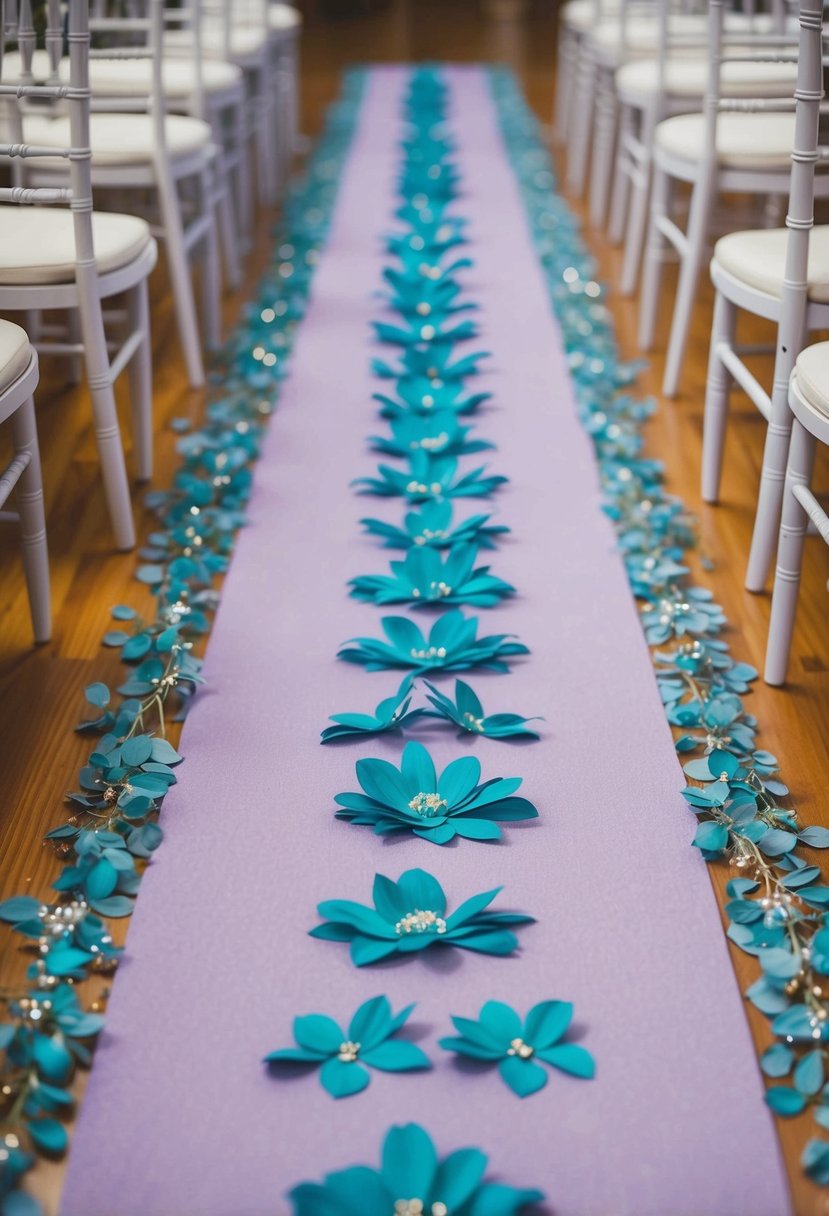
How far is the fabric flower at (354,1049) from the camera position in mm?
1216

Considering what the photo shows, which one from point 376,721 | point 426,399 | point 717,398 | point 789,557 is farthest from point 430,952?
point 426,399

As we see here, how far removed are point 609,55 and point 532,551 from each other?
2520mm

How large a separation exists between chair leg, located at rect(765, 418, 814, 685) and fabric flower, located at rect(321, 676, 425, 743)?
0.53 meters

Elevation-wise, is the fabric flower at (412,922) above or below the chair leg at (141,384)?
below

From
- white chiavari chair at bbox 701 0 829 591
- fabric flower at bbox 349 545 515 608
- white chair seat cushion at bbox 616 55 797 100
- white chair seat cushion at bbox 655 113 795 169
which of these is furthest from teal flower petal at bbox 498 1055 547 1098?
white chair seat cushion at bbox 616 55 797 100

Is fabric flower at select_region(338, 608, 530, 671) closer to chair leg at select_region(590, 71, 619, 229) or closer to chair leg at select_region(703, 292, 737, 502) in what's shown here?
chair leg at select_region(703, 292, 737, 502)

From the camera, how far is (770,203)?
323cm

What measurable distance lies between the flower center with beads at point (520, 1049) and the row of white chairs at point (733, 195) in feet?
2.51

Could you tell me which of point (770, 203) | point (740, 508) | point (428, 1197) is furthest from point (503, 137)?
point (428, 1197)

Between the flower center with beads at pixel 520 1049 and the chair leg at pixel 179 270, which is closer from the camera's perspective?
the flower center with beads at pixel 520 1049

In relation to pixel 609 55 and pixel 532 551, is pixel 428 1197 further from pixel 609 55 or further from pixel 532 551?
pixel 609 55

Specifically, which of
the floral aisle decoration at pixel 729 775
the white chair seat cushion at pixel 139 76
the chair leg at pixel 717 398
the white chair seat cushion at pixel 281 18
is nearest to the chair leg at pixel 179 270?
the white chair seat cushion at pixel 139 76

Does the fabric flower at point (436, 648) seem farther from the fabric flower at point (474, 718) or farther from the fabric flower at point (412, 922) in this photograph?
the fabric flower at point (412, 922)

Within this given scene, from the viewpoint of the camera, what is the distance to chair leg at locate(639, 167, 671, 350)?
310 centimetres
